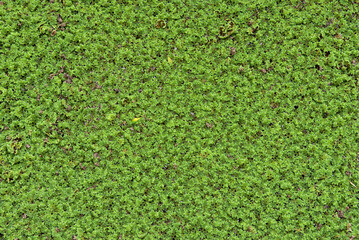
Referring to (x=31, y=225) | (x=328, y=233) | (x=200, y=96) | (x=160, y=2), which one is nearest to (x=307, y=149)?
(x=328, y=233)

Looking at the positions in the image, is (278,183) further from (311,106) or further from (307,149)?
(311,106)

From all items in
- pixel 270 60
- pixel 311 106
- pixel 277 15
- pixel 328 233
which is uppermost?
pixel 277 15

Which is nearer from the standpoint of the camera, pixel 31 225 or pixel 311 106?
pixel 31 225

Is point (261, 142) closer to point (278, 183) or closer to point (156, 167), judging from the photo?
point (278, 183)

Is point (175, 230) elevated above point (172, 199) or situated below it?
below

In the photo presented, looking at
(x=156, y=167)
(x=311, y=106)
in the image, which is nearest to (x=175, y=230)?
(x=156, y=167)

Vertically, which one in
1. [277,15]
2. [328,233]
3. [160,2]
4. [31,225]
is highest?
[160,2]
